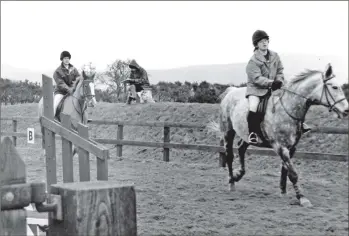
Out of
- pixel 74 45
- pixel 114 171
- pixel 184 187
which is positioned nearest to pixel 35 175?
pixel 114 171

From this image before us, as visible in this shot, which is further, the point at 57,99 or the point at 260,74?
the point at 57,99

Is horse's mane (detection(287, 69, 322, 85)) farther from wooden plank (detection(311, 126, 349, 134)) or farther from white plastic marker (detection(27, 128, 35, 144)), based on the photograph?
white plastic marker (detection(27, 128, 35, 144))

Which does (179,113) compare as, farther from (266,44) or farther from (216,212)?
(216,212)

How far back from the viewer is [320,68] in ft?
21.2

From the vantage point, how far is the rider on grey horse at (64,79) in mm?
8680

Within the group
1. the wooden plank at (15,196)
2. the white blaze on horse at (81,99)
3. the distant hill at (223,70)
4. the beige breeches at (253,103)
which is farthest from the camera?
the white blaze on horse at (81,99)

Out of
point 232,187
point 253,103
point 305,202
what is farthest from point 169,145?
point 305,202

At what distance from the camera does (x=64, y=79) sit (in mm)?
8930

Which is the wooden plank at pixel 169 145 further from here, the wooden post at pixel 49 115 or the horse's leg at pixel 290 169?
the wooden post at pixel 49 115

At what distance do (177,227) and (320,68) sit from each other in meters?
2.89

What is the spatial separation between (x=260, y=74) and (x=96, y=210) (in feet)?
15.7

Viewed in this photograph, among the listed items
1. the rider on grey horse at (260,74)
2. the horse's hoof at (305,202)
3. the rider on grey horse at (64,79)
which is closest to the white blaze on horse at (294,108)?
the horse's hoof at (305,202)

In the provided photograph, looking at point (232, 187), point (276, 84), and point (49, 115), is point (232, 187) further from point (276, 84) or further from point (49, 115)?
point (49, 115)

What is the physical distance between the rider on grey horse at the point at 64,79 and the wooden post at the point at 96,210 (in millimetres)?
6409
